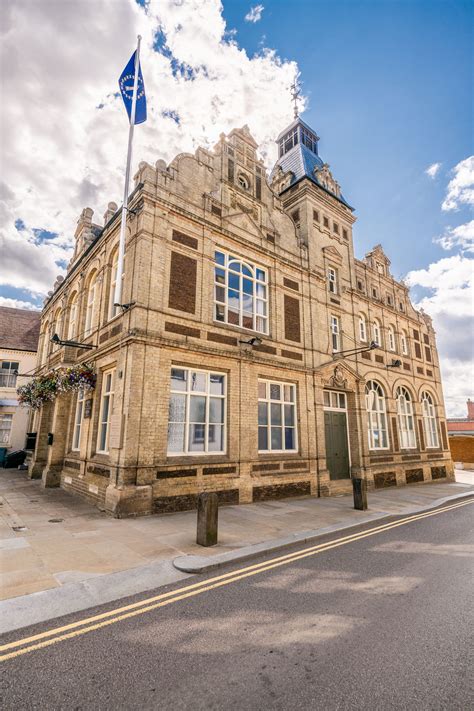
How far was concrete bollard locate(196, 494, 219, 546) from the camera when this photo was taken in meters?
7.03

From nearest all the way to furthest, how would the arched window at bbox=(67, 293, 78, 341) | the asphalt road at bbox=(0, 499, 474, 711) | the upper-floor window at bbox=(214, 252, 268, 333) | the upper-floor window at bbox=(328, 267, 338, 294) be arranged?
the asphalt road at bbox=(0, 499, 474, 711), the upper-floor window at bbox=(214, 252, 268, 333), the arched window at bbox=(67, 293, 78, 341), the upper-floor window at bbox=(328, 267, 338, 294)

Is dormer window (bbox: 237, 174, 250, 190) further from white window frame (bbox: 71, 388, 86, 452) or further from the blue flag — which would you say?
white window frame (bbox: 71, 388, 86, 452)

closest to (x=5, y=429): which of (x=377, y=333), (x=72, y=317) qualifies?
(x=72, y=317)

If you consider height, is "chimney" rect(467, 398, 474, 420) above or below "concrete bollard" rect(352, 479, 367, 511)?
above

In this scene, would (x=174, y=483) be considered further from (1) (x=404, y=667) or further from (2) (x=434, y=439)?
(2) (x=434, y=439)

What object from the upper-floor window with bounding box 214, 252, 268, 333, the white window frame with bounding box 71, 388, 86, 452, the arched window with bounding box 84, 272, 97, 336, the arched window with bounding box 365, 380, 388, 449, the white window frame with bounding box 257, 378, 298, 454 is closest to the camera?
the upper-floor window with bounding box 214, 252, 268, 333

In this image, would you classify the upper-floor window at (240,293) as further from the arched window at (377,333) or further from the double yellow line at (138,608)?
the arched window at (377,333)

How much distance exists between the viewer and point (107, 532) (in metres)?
7.95

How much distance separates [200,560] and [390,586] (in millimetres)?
3053

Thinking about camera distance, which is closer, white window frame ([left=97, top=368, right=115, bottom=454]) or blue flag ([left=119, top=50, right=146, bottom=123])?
white window frame ([left=97, top=368, right=115, bottom=454])

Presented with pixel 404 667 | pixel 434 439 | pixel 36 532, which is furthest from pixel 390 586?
pixel 434 439

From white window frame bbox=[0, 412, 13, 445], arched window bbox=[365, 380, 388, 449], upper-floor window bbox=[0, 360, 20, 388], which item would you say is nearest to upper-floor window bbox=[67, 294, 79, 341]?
upper-floor window bbox=[0, 360, 20, 388]

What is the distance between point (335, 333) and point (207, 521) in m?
13.4

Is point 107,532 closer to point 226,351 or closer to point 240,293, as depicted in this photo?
point 226,351
